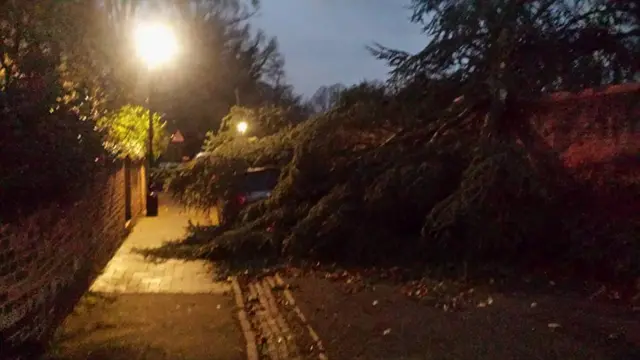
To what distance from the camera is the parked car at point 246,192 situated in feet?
51.8

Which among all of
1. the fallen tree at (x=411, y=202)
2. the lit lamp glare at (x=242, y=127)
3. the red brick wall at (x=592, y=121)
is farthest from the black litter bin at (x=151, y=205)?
the red brick wall at (x=592, y=121)

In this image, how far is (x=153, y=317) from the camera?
1011cm

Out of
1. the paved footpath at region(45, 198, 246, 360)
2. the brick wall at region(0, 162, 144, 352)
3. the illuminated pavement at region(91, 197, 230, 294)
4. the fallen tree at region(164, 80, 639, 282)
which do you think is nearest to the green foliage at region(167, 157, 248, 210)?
the fallen tree at region(164, 80, 639, 282)

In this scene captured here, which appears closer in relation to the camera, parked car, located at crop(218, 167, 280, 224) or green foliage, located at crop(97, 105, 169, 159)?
green foliage, located at crop(97, 105, 169, 159)

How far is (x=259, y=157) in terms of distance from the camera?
50.9ft

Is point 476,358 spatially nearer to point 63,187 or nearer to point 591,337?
point 591,337

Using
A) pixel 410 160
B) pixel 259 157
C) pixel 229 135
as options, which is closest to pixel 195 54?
pixel 229 135

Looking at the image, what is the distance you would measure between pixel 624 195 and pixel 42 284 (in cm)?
762

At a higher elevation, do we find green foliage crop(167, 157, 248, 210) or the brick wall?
green foliage crop(167, 157, 248, 210)

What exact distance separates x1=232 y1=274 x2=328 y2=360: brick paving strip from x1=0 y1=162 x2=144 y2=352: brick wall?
2009 mm

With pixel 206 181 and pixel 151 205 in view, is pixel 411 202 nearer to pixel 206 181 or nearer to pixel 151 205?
pixel 206 181

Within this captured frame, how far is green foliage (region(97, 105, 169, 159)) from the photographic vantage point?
46.0 ft

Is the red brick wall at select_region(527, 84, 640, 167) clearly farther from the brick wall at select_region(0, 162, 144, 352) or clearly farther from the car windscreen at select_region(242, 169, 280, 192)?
the brick wall at select_region(0, 162, 144, 352)

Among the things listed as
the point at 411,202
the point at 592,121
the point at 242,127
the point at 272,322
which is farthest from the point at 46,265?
the point at 242,127
